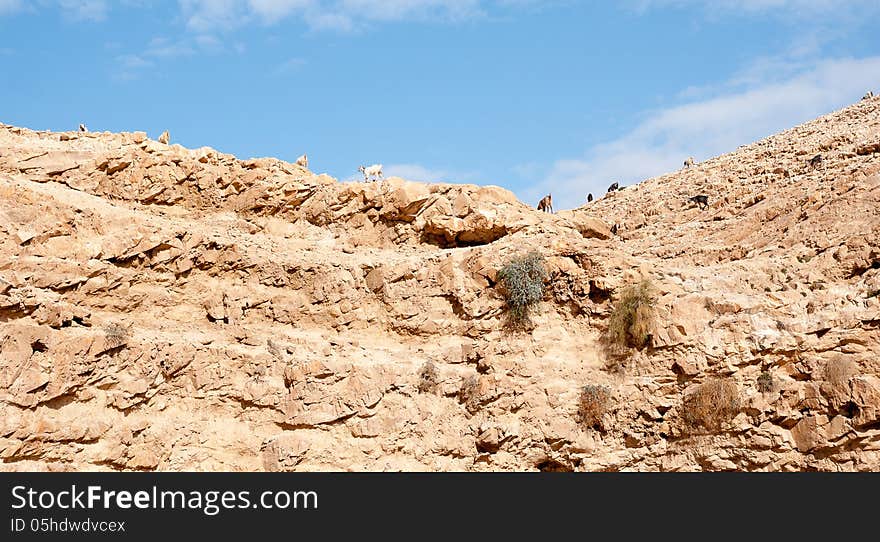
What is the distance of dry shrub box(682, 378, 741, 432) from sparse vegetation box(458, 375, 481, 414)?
3.04 meters

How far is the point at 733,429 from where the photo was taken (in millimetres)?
11648

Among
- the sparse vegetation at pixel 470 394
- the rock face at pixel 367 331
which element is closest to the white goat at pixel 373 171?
the rock face at pixel 367 331

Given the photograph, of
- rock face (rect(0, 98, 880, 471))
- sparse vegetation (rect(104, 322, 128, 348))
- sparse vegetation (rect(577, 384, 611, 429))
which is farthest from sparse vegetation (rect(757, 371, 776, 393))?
sparse vegetation (rect(104, 322, 128, 348))

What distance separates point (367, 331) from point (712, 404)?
534cm

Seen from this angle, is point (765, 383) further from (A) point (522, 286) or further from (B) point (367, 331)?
(B) point (367, 331)

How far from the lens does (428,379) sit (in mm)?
12375

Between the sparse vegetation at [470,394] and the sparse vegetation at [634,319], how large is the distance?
89.8 inches

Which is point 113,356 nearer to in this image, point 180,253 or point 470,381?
point 180,253

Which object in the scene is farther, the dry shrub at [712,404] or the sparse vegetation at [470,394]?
the sparse vegetation at [470,394]

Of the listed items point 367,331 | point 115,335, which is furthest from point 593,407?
point 115,335

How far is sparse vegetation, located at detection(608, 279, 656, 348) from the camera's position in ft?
41.2

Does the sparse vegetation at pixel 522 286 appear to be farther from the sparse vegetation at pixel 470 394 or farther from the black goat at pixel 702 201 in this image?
the black goat at pixel 702 201

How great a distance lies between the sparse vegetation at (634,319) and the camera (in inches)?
495

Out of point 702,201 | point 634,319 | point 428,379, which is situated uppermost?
point 702,201
